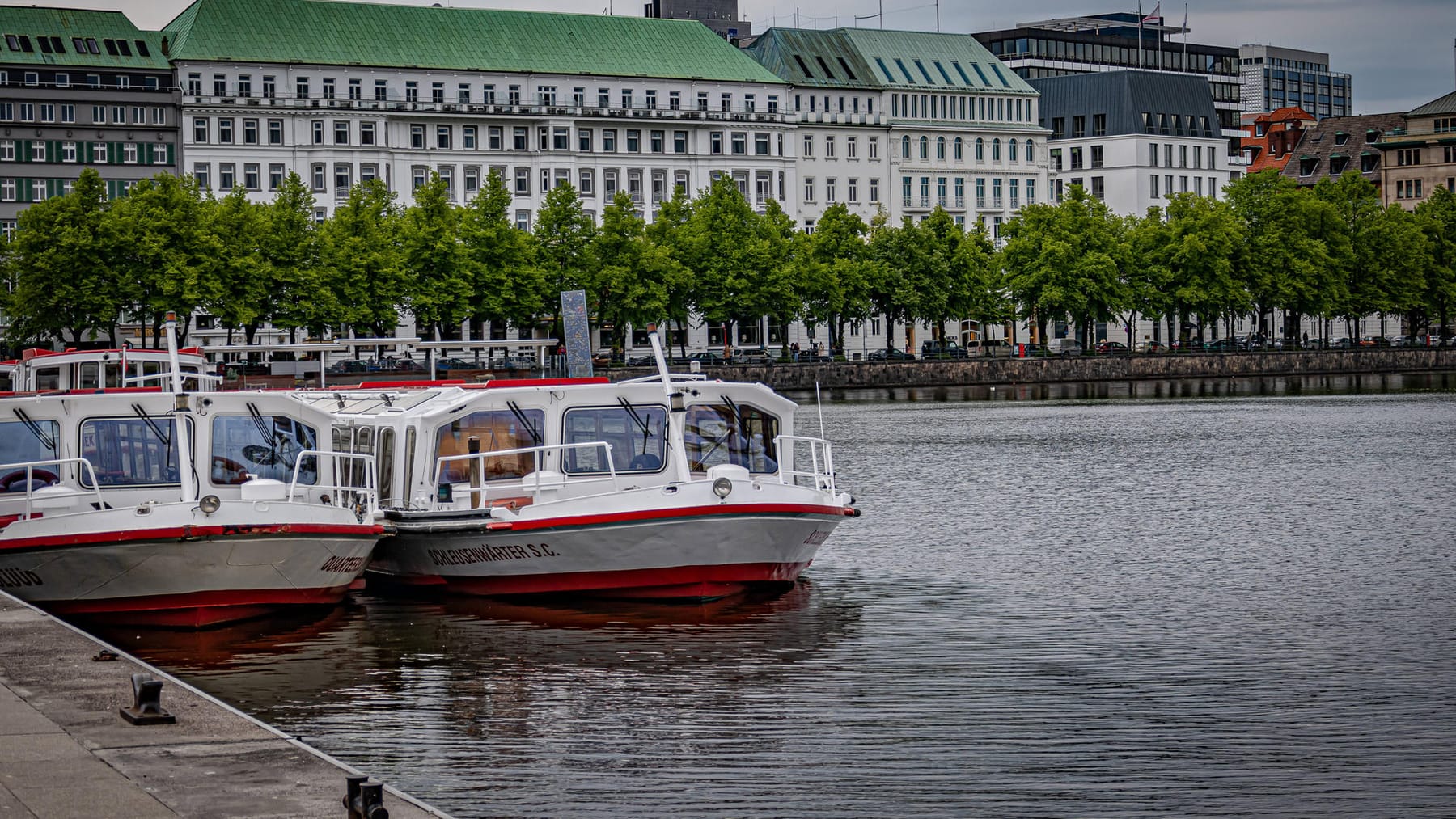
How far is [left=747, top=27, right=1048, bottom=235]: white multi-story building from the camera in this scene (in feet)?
552

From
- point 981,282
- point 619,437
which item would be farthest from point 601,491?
point 981,282

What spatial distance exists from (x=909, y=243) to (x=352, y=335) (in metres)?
40.4

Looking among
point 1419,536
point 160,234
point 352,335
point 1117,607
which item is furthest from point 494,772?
point 352,335

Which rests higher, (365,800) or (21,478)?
(21,478)

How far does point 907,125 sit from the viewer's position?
172625 millimetres

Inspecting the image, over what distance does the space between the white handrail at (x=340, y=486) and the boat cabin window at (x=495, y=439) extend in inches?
51.5

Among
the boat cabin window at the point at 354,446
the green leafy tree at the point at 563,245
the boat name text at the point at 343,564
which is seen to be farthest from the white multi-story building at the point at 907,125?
the boat name text at the point at 343,564

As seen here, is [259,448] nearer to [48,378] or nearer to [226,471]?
[226,471]

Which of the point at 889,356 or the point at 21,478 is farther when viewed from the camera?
the point at 889,356

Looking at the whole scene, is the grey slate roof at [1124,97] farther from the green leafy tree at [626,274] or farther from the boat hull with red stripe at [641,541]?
the boat hull with red stripe at [641,541]

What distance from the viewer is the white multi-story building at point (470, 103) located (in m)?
140

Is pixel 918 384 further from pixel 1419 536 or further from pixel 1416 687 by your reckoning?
pixel 1416 687

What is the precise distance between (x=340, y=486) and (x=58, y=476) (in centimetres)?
467

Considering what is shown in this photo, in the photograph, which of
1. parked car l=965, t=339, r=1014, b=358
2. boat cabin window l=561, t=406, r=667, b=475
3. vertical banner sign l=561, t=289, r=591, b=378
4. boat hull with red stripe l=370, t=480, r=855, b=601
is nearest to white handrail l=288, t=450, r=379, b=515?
boat hull with red stripe l=370, t=480, r=855, b=601
